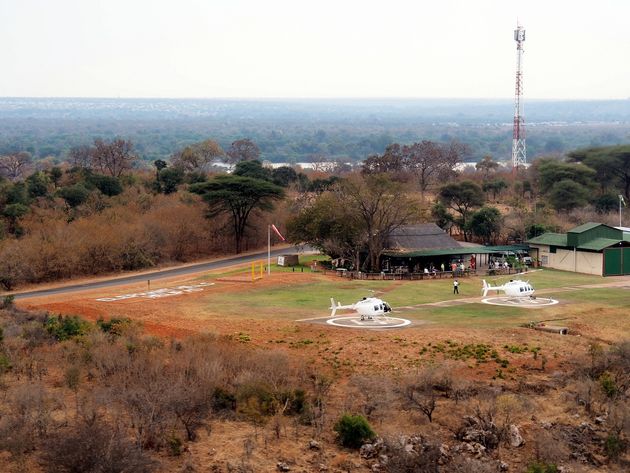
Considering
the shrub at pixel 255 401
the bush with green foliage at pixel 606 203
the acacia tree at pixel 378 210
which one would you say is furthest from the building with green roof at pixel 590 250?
the shrub at pixel 255 401

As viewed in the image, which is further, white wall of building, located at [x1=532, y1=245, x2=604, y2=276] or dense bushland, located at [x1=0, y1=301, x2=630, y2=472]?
white wall of building, located at [x1=532, y1=245, x2=604, y2=276]

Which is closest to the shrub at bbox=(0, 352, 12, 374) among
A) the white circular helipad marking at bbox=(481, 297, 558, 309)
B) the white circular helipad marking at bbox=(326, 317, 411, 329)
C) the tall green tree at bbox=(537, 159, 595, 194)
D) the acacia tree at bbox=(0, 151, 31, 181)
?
the white circular helipad marking at bbox=(326, 317, 411, 329)

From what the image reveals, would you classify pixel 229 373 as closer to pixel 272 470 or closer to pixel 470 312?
pixel 272 470

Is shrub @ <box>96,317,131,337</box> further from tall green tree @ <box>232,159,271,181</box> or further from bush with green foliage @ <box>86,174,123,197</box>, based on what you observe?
tall green tree @ <box>232,159,271,181</box>

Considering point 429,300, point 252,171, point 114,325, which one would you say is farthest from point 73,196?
point 114,325

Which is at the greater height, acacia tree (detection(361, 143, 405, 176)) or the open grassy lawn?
acacia tree (detection(361, 143, 405, 176))
